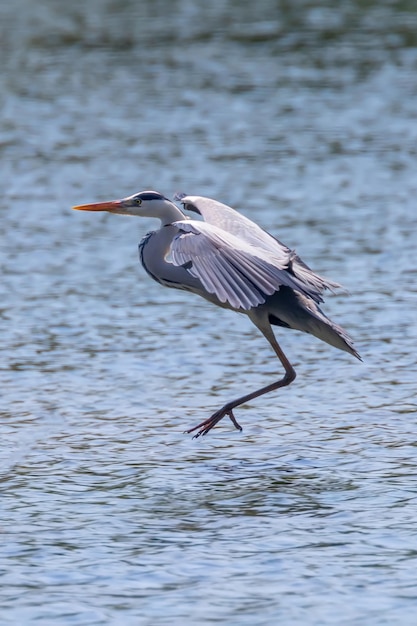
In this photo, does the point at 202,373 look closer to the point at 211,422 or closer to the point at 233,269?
the point at 211,422

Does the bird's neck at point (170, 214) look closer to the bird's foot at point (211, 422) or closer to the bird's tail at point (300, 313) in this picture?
the bird's tail at point (300, 313)

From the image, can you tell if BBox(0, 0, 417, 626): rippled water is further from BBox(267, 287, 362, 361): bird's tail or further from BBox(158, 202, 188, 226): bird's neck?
BBox(158, 202, 188, 226): bird's neck

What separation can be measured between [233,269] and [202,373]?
6.70ft

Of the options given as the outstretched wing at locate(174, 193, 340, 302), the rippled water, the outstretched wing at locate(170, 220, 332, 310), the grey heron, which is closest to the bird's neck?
the grey heron

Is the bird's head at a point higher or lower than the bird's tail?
higher

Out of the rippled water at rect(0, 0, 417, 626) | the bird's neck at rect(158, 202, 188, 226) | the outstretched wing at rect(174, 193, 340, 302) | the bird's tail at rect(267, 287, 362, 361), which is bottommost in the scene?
the rippled water at rect(0, 0, 417, 626)

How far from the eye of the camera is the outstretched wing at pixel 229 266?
755 centimetres

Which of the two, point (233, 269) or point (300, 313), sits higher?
point (233, 269)

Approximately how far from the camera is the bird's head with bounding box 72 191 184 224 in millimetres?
8656

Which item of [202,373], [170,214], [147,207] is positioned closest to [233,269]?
[170,214]

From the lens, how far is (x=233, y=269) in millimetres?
7699

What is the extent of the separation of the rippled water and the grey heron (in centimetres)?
54

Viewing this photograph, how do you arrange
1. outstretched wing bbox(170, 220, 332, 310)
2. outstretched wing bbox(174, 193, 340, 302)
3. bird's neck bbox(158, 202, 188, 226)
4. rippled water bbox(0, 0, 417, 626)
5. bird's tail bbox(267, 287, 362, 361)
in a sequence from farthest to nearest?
bird's neck bbox(158, 202, 188, 226), bird's tail bbox(267, 287, 362, 361), outstretched wing bbox(174, 193, 340, 302), outstretched wing bbox(170, 220, 332, 310), rippled water bbox(0, 0, 417, 626)

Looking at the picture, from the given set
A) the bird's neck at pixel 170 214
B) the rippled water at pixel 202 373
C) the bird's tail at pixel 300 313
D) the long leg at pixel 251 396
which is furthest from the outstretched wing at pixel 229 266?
the rippled water at pixel 202 373
